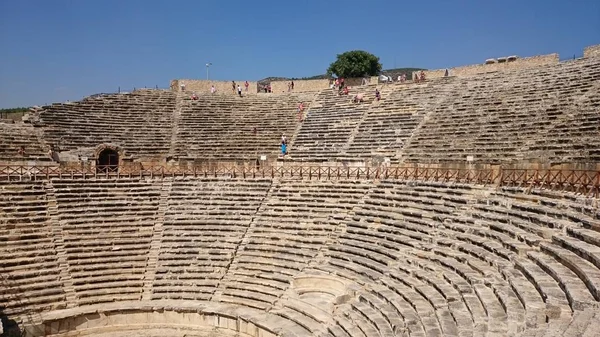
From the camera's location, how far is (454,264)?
41.8 ft

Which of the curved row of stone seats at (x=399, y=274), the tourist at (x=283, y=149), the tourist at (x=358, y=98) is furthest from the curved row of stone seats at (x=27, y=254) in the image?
the tourist at (x=358, y=98)

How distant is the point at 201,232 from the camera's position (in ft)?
66.4

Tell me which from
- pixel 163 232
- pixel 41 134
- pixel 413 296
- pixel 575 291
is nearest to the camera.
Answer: pixel 575 291

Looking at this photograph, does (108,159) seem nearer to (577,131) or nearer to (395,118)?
(395,118)

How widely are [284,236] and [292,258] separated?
1.41 metres

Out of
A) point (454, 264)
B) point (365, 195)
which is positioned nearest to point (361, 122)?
point (365, 195)

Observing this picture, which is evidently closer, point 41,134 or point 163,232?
point 163,232

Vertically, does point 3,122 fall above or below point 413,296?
above

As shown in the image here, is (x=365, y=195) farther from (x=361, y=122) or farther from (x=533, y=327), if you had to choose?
(x=533, y=327)

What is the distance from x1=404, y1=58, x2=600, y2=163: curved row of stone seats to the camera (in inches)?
722

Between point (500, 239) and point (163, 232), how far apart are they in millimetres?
13189

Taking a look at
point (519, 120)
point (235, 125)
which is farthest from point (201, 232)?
point (519, 120)

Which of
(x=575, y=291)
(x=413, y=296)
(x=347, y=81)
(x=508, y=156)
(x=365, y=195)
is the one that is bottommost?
(x=413, y=296)

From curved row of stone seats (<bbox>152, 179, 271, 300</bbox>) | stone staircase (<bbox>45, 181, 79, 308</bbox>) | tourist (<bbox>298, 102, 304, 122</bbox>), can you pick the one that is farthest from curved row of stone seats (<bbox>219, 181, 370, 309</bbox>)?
tourist (<bbox>298, 102, 304, 122</bbox>)
